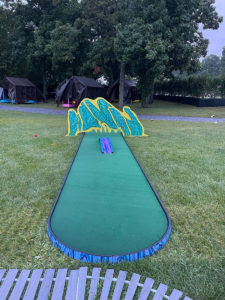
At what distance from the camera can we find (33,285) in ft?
6.89

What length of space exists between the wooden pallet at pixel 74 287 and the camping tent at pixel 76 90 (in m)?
20.5

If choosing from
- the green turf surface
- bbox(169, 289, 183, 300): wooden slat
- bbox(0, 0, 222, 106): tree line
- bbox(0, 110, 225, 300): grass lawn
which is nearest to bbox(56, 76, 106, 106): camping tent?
bbox(0, 0, 222, 106): tree line

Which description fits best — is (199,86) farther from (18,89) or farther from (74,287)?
(74,287)

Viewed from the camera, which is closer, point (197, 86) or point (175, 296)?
point (175, 296)

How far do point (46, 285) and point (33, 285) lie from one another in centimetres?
11

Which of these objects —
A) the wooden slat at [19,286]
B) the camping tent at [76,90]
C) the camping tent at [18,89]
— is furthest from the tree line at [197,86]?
the wooden slat at [19,286]

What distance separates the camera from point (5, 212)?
359 cm

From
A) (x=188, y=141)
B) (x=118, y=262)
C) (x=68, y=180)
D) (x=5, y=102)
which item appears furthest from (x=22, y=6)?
(x=118, y=262)

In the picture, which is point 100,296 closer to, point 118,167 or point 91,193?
point 91,193

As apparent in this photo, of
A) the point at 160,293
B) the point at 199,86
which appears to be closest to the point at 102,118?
the point at 160,293

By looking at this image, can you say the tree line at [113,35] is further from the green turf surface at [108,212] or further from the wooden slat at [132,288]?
the wooden slat at [132,288]

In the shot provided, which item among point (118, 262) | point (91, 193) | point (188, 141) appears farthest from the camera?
point (188, 141)

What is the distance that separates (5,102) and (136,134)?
22.2 meters

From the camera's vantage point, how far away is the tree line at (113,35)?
16.9 metres
